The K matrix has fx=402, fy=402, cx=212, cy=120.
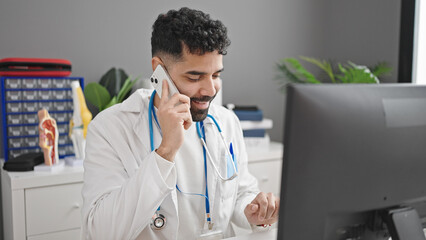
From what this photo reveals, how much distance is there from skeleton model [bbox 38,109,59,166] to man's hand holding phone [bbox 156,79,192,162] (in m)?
0.88

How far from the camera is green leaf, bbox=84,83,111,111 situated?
2.23m

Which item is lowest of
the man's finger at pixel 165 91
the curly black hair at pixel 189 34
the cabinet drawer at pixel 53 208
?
the cabinet drawer at pixel 53 208

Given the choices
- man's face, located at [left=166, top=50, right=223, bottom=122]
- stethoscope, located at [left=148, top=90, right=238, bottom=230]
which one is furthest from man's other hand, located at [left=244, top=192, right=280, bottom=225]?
man's face, located at [left=166, top=50, right=223, bottom=122]

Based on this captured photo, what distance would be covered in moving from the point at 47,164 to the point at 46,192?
0.14 metres

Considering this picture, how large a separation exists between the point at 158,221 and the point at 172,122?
34cm

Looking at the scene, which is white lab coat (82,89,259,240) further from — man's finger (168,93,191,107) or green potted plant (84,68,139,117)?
green potted plant (84,68,139,117)

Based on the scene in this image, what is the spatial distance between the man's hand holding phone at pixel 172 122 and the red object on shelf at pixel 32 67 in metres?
0.97

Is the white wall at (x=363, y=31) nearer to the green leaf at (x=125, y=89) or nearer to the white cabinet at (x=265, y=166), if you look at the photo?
the white cabinet at (x=265, y=166)

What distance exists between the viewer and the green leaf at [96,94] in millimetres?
2232

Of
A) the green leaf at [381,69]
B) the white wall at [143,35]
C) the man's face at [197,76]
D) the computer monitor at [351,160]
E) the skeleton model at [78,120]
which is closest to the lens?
the computer monitor at [351,160]

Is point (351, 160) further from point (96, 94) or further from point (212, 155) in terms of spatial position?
point (96, 94)

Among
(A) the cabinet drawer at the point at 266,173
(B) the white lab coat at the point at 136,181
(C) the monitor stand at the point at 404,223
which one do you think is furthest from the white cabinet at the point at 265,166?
(C) the monitor stand at the point at 404,223

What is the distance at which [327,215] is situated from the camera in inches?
28.9

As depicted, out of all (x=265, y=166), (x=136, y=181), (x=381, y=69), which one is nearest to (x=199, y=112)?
(x=136, y=181)
